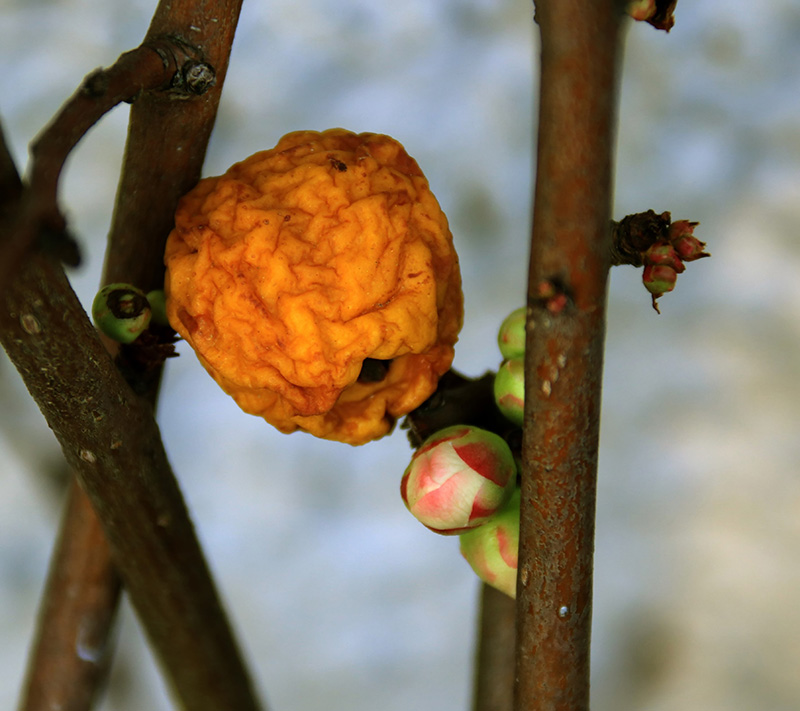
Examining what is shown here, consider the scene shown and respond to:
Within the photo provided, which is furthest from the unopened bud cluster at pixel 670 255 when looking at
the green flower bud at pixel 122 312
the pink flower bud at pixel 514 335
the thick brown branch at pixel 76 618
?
the thick brown branch at pixel 76 618

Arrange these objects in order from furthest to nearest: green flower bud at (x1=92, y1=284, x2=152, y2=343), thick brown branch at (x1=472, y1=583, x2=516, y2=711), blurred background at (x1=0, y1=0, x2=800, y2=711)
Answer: blurred background at (x1=0, y1=0, x2=800, y2=711) < thick brown branch at (x1=472, y1=583, x2=516, y2=711) < green flower bud at (x1=92, y1=284, x2=152, y2=343)

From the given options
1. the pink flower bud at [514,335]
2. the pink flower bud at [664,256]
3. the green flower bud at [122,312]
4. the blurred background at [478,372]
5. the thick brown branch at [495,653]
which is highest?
the blurred background at [478,372]

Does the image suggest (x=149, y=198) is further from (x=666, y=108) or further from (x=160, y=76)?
(x=666, y=108)

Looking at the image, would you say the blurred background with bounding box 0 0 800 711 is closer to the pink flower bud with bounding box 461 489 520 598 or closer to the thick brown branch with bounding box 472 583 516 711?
the thick brown branch with bounding box 472 583 516 711

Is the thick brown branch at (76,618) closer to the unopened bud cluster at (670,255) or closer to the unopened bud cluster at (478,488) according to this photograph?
the unopened bud cluster at (478,488)

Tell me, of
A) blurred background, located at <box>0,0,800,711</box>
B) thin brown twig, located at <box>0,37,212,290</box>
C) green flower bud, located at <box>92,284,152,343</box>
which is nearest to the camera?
thin brown twig, located at <box>0,37,212,290</box>

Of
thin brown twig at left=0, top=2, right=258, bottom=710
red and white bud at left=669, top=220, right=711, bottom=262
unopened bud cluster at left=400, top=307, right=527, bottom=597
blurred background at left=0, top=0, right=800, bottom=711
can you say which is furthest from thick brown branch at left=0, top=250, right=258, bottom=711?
blurred background at left=0, top=0, right=800, bottom=711

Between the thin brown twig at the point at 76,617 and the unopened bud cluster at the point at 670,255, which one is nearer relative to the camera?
the unopened bud cluster at the point at 670,255
